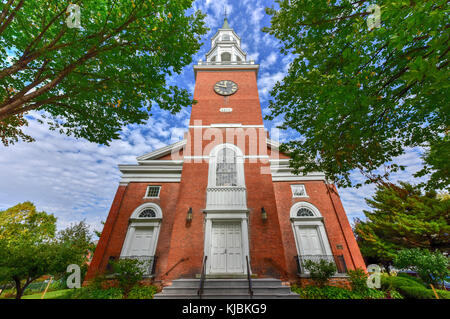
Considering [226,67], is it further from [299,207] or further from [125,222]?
[125,222]

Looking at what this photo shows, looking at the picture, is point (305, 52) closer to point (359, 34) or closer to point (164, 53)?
point (359, 34)

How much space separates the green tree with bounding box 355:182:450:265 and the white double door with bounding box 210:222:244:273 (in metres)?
11.5

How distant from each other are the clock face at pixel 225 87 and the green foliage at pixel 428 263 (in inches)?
670

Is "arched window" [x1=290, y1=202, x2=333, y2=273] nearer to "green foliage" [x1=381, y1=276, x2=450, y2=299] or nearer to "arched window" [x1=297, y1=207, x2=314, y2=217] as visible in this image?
"arched window" [x1=297, y1=207, x2=314, y2=217]

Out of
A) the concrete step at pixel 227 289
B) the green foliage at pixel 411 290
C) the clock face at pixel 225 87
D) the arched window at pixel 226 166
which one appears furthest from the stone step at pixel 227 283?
the clock face at pixel 225 87

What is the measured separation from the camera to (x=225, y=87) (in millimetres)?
13547

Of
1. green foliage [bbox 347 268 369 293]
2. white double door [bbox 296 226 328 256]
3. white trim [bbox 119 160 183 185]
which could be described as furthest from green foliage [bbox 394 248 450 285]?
white trim [bbox 119 160 183 185]

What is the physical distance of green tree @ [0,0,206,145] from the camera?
5.03m

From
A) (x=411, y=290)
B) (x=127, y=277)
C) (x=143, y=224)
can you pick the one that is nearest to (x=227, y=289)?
(x=127, y=277)

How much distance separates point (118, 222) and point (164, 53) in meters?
9.57

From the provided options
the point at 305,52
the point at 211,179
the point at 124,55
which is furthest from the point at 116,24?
the point at 211,179

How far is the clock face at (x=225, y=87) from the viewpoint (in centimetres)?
1332

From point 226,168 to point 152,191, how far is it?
210 inches

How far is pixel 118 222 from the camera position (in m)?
10.4
